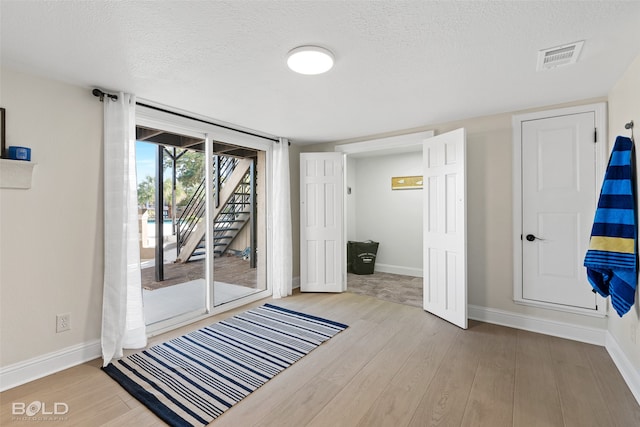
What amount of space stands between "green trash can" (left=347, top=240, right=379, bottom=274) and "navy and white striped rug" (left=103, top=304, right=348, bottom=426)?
2.34 m

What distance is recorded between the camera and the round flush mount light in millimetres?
1826

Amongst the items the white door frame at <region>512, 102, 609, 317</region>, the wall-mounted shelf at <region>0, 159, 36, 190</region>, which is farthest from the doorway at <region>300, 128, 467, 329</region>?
the wall-mounted shelf at <region>0, 159, 36, 190</region>

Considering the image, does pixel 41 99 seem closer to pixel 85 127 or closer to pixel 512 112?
pixel 85 127

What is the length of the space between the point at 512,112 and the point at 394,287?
9.37 feet

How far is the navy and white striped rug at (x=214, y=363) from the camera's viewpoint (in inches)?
75.3

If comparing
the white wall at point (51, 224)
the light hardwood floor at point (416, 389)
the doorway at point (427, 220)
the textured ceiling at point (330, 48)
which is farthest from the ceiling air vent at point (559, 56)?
the white wall at point (51, 224)

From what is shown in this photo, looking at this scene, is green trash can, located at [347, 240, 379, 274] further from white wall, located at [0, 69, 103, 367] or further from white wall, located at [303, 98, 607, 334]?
white wall, located at [0, 69, 103, 367]

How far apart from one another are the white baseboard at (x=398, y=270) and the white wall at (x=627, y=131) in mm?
2892

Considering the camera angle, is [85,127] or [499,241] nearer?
[85,127]

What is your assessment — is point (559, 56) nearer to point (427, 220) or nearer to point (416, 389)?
point (427, 220)

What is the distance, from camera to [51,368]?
7.38ft

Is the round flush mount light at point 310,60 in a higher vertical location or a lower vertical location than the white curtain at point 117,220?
higher

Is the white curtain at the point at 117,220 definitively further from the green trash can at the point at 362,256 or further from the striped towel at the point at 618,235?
the green trash can at the point at 362,256

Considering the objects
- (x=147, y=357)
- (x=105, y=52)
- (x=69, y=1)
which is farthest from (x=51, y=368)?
(x=69, y=1)
